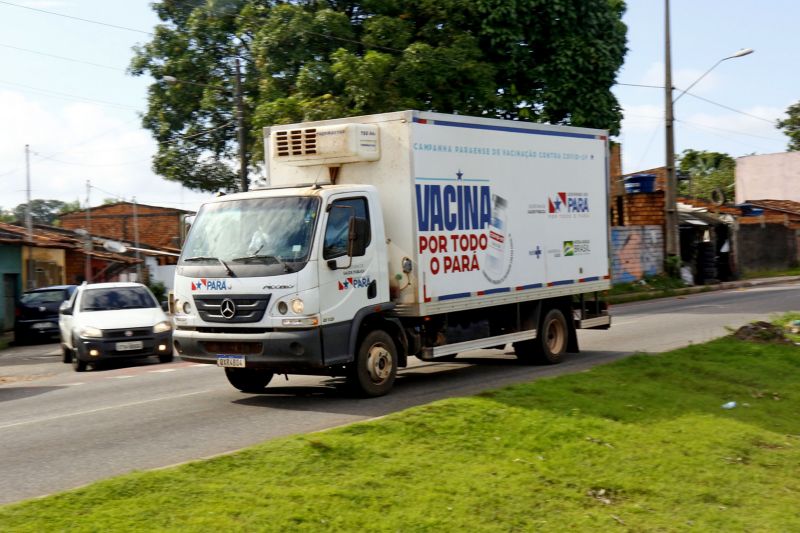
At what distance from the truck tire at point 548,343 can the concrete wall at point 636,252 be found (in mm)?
20014

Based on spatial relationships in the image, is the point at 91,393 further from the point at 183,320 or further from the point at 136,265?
the point at 136,265

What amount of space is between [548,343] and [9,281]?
23990 mm

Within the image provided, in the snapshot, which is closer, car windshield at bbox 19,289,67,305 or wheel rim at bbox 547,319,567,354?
wheel rim at bbox 547,319,567,354

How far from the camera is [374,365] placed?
1083 cm

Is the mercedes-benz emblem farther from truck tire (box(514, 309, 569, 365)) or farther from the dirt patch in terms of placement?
the dirt patch

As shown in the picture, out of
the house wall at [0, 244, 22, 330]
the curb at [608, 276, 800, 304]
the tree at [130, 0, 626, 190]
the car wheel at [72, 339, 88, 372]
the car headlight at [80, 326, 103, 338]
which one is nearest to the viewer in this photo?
the car headlight at [80, 326, 103, 338]

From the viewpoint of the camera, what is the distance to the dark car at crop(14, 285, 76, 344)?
1048 inches

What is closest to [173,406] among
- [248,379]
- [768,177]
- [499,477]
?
[248,379]

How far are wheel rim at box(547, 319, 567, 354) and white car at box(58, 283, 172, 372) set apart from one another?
7923 mm

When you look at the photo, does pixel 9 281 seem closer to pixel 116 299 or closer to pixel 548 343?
pixel 116 299

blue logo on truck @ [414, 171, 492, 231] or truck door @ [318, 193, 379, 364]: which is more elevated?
blue logo on truck @ [414, 171, 492, 231]

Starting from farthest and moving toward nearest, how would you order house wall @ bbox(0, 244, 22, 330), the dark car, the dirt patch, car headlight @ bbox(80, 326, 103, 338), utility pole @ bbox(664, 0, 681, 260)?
utility pole @ bbox(664, 0, 681, 260)
house wall @ bbox(0, 244, 22, 330)
the dark car
car headlight @ bbox(80, 326, 103, 338)
the dirt patch

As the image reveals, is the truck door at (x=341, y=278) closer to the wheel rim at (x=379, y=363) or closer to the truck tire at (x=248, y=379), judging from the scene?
the wheel rim at (x=379, y=363)

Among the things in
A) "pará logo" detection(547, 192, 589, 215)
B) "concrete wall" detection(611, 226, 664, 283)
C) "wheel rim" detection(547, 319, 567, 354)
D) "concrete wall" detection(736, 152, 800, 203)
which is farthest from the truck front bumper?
"concrete wall" detection(736, 152, 800, 203)
